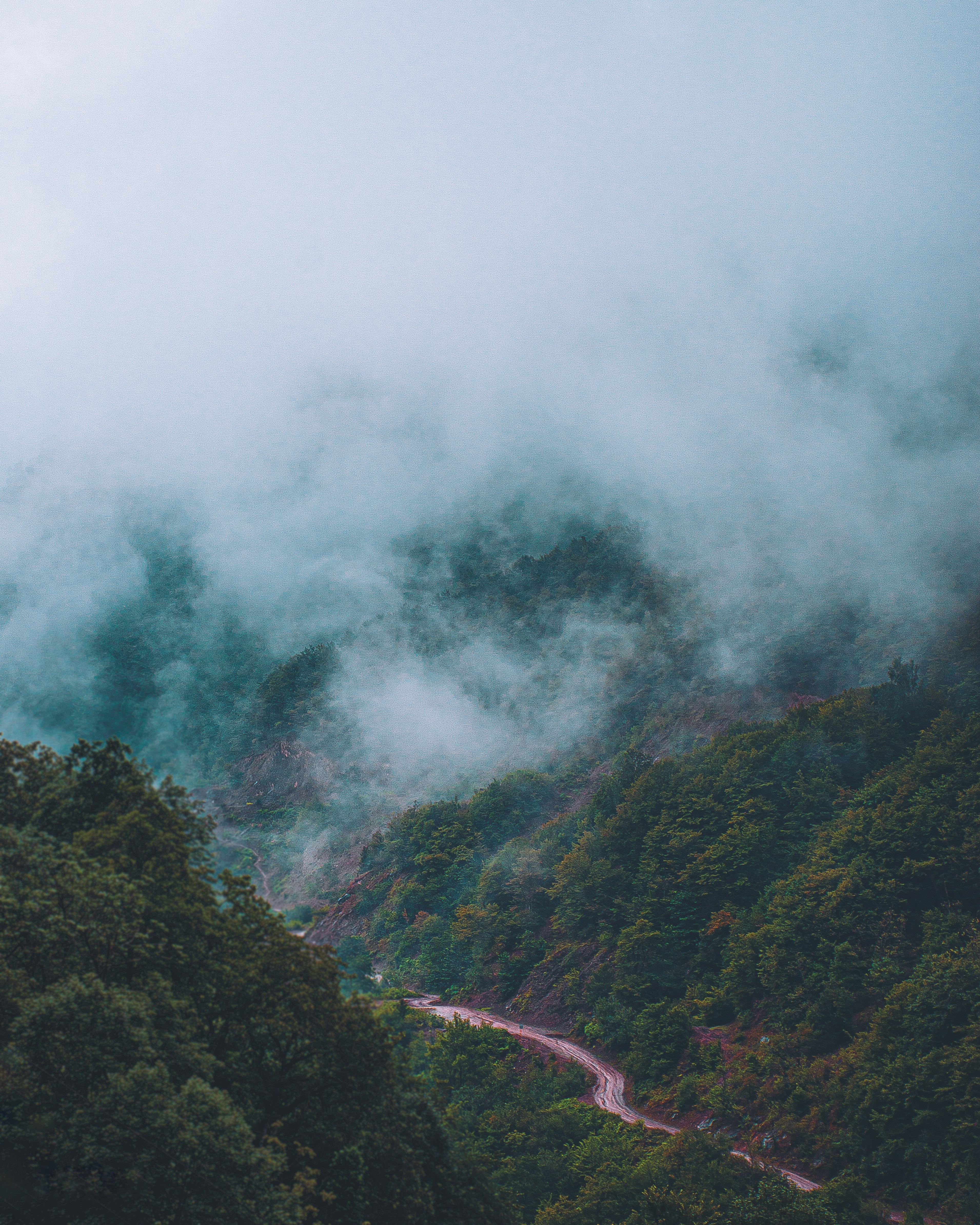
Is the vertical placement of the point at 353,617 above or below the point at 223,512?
below

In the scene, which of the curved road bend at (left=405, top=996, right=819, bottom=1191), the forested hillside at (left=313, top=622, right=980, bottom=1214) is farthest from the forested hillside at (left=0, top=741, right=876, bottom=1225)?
the curved road bend at (left=405, top=996, right=819, bottom=1191)

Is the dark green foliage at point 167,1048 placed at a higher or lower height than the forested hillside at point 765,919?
lower

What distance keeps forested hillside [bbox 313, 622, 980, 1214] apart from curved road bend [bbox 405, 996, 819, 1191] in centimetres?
149

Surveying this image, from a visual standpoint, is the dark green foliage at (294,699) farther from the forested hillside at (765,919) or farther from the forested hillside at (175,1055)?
the forested hillside at (175,1055)

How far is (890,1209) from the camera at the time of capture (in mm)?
38719

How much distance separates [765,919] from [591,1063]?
16.6m

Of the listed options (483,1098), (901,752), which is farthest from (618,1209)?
(901,752)

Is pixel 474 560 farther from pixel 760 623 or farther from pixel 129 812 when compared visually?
pixel 129 812

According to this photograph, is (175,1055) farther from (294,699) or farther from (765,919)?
(294,699)

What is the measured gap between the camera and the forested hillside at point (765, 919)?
4366 cm

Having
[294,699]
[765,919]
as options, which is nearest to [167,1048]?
[765,919]

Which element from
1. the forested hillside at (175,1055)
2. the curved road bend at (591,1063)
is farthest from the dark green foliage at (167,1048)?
the curved road bend at (591,1063)

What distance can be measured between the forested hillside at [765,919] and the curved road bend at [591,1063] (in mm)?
1492

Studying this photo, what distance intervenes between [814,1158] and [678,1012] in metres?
15.7
